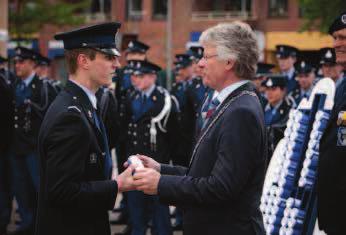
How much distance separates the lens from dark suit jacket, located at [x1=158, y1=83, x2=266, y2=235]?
12.2ft

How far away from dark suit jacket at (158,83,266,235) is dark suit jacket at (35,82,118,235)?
1.25ft

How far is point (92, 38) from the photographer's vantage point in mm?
4180

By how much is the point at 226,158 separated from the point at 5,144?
19.1 feet

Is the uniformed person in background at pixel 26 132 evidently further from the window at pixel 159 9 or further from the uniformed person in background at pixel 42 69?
the window at pixel 159 9

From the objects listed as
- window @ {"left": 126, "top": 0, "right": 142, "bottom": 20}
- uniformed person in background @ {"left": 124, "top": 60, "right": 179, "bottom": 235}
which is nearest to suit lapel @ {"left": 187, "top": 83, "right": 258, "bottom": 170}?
uniformed person in background @ {"left": 124, "top": 60, "right": 179, "bottom": 235}

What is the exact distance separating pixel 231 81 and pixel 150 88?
530cm

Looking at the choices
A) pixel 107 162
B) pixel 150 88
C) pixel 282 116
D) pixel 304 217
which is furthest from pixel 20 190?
pixel 107 162

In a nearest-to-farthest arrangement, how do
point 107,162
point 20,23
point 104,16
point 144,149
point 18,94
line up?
1. point 107,162
2. point 144,149
3. point 18,94
4. point 20,23
5. point 104,16

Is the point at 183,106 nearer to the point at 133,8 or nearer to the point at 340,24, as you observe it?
the point at 340,24

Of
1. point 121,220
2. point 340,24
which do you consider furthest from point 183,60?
point 340,24

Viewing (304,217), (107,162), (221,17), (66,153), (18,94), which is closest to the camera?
(66,153)

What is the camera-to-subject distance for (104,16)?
42844 millimetres

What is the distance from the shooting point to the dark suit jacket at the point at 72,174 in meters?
3.83

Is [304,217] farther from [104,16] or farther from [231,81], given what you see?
[104,16]
